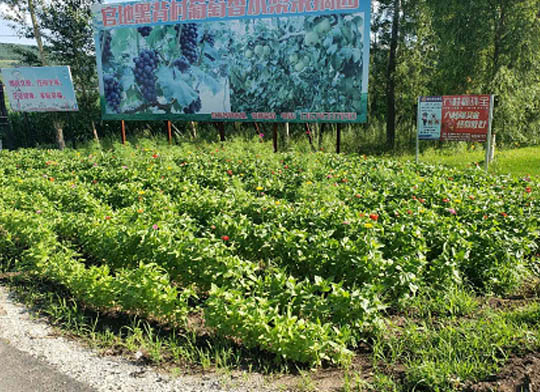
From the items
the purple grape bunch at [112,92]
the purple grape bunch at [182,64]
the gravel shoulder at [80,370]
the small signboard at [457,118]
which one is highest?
the purple grape bunch at [182,64]

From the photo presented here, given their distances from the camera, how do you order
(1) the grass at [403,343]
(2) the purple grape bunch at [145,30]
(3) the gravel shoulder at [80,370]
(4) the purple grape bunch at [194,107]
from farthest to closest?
(2) the purple grape bunch at [145,30]
(4) the purple grape bunch at [194,107]
(3) the gravel shoulder at [80,370]
(1) the grass at [403,343]

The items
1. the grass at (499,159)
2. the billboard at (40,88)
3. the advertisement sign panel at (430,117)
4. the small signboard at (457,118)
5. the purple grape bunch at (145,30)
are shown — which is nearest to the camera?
the small signboard at (457,118)

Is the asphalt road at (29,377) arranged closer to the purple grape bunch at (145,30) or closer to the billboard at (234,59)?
the billboard at (234,59)

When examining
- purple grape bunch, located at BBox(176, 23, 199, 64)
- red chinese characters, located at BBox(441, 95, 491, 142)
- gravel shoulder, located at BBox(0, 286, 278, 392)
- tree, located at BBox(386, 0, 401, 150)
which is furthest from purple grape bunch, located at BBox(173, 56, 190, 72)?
gravel shoulder, located at BBox(0, 286, 278, 392)

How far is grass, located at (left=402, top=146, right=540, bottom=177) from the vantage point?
32.3 feet

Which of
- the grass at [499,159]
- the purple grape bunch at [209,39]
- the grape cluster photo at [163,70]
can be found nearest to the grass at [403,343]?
the grass at [499,159]

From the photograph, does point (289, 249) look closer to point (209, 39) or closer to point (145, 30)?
point (209, 39)

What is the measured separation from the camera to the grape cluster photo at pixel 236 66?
428 inches

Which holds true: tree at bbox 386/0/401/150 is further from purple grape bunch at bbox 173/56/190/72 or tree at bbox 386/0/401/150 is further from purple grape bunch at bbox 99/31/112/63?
purple grape bunch at bbox 99/31/112/63

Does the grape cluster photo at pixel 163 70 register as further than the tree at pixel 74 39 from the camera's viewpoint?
No

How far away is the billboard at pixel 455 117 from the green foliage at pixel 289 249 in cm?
240

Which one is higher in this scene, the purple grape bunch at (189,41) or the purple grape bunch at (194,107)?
the purple grape bunch at (189,41)

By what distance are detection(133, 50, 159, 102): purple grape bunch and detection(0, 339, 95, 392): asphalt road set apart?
33.9 ft

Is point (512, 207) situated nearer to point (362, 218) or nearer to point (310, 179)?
point (362, 218)
